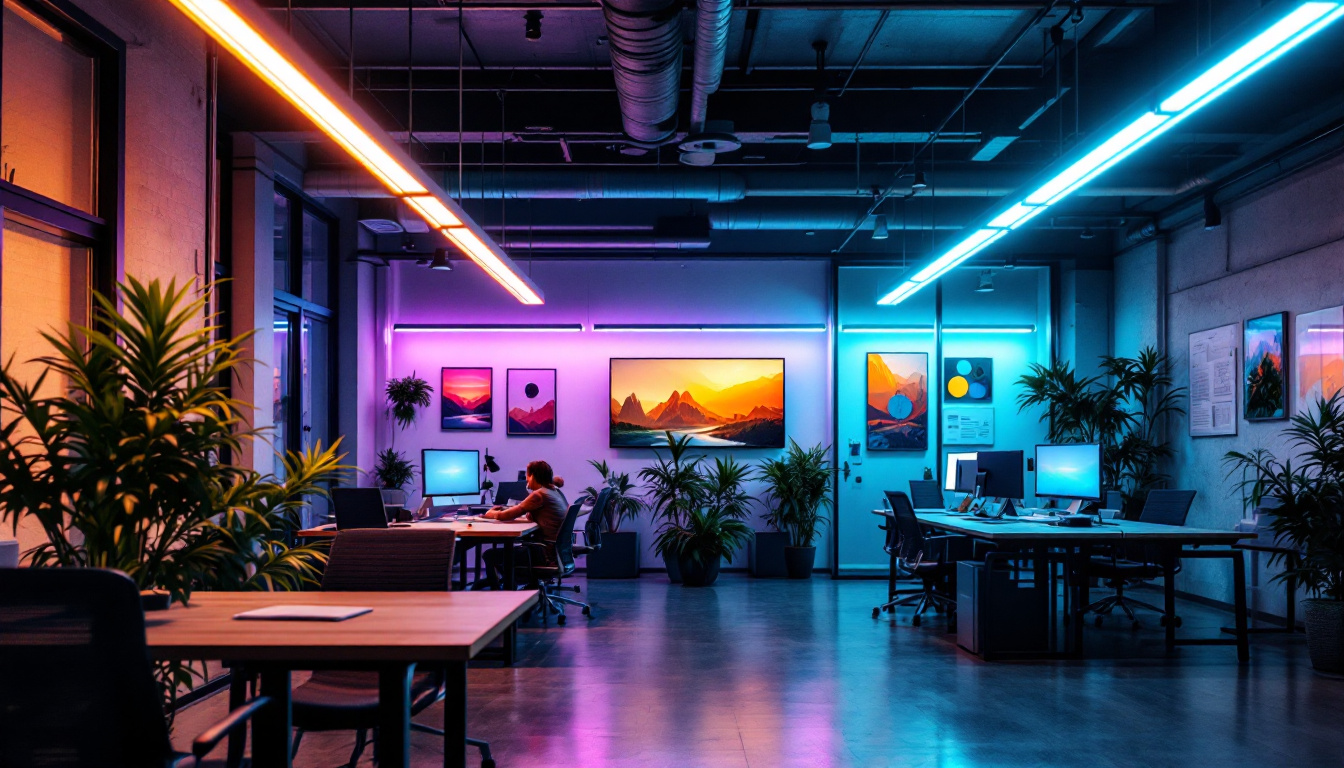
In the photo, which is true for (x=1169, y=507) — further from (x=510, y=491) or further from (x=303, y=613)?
(x=303, y=613)

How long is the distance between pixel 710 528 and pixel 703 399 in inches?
66.7

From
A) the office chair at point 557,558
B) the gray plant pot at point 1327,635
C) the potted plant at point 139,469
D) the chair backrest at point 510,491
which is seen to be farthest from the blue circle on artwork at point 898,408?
the potted plant at point 139,469

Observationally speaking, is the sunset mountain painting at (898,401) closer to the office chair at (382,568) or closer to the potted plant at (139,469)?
the office chair at (382,568)

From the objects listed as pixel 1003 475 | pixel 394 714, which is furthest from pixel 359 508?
pixel 1003 475

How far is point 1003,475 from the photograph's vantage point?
815 centimetres

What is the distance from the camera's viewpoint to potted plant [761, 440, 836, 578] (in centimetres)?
1094

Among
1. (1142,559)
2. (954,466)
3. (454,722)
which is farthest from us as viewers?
(954,466)

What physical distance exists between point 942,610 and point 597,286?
218 inches

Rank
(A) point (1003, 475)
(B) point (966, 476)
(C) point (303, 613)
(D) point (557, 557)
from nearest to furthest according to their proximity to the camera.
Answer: (C) point (303, 613) < (D) point (557, 557) < (A) point (1003, 475) < (B) point (966, 476)

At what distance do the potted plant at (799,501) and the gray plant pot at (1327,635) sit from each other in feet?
17.9

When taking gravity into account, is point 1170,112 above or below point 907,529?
above

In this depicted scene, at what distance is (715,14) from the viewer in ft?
16.0

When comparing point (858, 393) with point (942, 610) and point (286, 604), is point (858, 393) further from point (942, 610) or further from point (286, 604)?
point (286, 604)

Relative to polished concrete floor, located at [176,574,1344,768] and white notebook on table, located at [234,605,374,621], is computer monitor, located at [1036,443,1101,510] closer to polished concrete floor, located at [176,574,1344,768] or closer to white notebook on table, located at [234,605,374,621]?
polished concrete floor, located at [176,574,1344,768]
